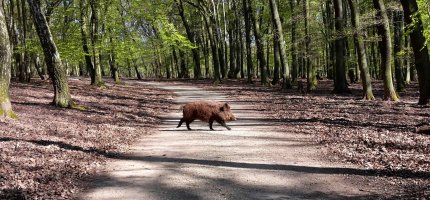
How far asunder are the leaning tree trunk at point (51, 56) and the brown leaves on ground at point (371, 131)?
917cm

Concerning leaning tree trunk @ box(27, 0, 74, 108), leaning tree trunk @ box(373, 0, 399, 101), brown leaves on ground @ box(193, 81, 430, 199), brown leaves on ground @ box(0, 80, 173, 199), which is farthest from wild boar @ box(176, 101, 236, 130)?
leaning tree trunk @ box(373, 0, 399, 101)

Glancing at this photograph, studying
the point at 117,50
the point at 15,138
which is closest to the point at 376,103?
the point at 15,138

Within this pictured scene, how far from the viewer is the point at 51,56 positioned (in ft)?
53.5

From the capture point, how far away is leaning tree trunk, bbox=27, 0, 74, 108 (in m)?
15.9

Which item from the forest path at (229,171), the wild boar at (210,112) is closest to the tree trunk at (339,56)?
the wild boar at (210,112)

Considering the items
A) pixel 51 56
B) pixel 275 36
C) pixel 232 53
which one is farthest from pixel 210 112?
pixel 232 53

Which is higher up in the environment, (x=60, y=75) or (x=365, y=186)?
(x=60, y=75)

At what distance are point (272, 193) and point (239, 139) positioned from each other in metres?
4.93

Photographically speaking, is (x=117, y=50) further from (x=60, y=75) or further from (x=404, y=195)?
(x=404, y=195)

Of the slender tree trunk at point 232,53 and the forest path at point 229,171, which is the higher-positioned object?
the slender tree trunk at point 232,53

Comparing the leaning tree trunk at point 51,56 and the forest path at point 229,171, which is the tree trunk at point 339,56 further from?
the leaning tree trunk at point 51,56

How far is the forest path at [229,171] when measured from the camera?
264 inches

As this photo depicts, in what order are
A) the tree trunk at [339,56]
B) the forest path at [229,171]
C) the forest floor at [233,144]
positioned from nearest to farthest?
1. the forest path at [229,171]
2. the forest floor at [233,144]
3. the tree trunk at [339,56]

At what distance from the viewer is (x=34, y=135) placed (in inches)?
428
